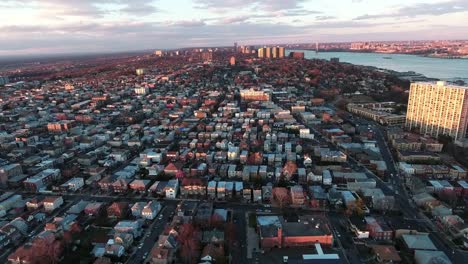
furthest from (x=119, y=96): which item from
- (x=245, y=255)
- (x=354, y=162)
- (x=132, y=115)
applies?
(x=245, y=255)

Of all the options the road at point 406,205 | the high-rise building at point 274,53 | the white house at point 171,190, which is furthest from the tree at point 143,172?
the high-rise building at point 274,53

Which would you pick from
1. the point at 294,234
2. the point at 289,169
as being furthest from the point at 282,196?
the point at 289,169

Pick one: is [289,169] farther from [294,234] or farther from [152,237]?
Answer: [152,237]

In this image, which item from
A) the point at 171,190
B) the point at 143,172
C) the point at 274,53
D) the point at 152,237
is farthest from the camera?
the point at 274,53

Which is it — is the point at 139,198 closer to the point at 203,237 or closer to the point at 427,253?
the point at 203,237

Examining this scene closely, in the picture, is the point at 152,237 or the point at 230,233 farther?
the point at 152,237

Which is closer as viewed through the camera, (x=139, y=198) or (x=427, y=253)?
(x=427, y=253)

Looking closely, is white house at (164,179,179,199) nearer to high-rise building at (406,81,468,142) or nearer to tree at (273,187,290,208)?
tree at (273,187,290,208)

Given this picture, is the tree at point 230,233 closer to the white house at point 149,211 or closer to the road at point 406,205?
the white house at point 149,211
